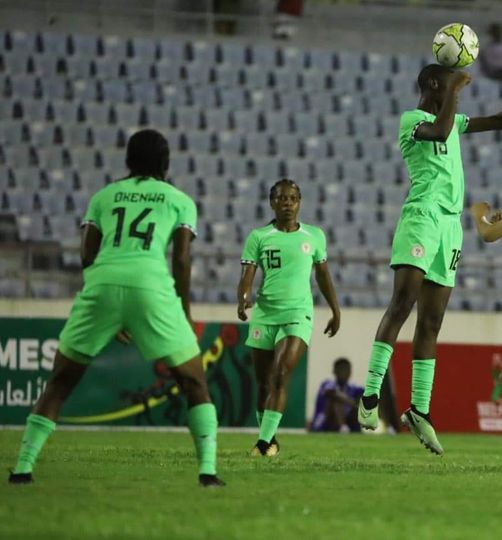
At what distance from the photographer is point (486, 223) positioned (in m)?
10.9

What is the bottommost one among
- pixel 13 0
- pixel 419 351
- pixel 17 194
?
pixel 419 351

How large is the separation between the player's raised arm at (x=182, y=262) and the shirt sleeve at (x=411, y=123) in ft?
10.2

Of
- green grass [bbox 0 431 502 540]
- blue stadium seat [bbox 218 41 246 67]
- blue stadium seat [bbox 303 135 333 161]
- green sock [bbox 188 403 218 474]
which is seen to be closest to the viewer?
green grass [bbox 0 431 502 540]

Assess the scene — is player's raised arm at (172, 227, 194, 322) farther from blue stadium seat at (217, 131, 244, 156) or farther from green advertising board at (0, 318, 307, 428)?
blue stadium seat at (217, 131, 244, 156)

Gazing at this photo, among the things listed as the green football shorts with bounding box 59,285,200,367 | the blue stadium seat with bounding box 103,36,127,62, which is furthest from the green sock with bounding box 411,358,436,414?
the blue stadium seat with bounding box 103,36,127,62

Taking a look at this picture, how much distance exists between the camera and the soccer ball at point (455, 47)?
10.8 metres

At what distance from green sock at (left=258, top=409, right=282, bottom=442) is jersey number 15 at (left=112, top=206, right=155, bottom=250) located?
4153 millimetres

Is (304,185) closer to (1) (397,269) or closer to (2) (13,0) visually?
(2) (13,0)

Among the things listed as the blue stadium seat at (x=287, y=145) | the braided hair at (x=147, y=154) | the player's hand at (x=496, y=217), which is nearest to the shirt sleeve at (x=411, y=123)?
the player's hand at (x=496, y=217)

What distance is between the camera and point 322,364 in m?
20.7

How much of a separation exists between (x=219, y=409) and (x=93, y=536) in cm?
1323

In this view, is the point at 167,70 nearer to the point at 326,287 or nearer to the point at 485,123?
the point at 326,287

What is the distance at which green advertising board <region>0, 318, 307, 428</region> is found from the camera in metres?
19.3

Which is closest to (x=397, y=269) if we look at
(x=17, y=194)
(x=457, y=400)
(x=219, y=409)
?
(x=219, y=409)
